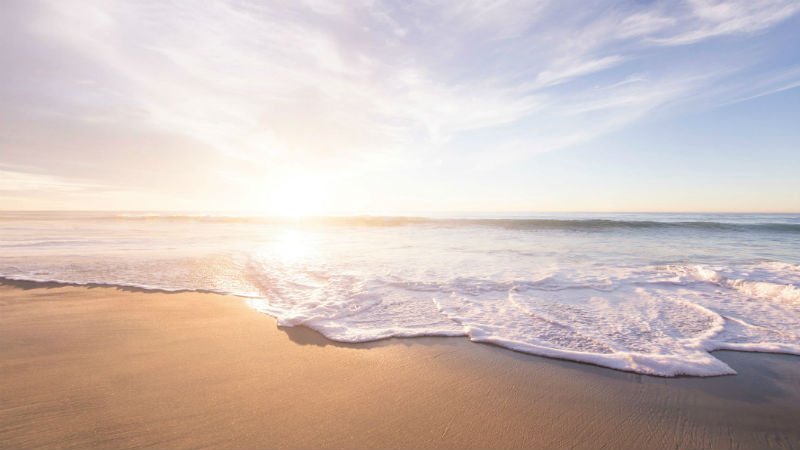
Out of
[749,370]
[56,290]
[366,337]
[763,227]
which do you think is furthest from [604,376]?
[763,227]

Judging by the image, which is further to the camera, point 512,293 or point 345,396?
point 512,293

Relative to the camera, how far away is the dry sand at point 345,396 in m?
2.16

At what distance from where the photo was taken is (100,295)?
5.19 metres

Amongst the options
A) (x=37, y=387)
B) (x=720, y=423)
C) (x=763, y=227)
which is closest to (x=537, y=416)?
(x=720, y=423)

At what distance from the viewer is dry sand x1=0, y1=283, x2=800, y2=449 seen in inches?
85.1

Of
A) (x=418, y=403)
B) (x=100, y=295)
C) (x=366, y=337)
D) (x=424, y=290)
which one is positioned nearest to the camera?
(x=418, y=403)

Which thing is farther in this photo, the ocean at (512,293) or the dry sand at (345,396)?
the ocean at (512,293)

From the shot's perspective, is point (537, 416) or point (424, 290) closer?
point (537, 416)

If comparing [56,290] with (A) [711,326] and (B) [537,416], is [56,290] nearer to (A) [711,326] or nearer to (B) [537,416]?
(B) [537,416]

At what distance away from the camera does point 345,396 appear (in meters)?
2.62

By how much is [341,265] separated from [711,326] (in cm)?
622

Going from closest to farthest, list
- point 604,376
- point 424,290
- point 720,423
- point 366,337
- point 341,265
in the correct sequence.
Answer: point 720,423 → point 604,376 → point 366,337 → point 424,290 → point 341,265

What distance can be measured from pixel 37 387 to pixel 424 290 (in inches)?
171

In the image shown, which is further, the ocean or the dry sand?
the ocean
